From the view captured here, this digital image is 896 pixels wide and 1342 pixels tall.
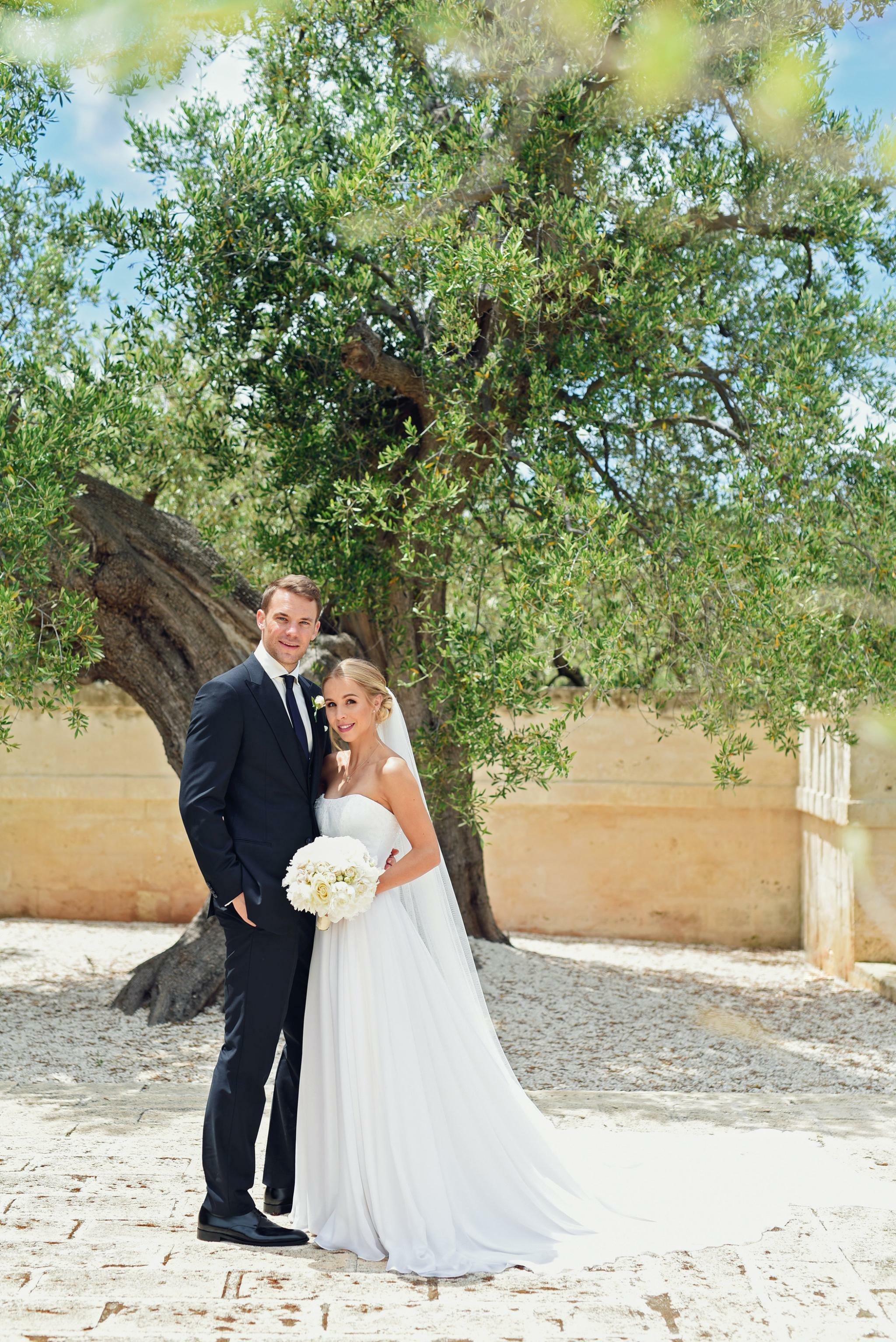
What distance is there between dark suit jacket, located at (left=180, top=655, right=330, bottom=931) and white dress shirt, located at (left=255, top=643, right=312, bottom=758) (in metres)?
0.02

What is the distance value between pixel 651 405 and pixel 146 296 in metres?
3.02

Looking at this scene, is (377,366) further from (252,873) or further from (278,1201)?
(278,1201)

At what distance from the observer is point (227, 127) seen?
6.94 metres

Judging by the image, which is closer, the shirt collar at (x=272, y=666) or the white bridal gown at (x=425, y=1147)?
the white bridal gown at (x=425, y=1147)

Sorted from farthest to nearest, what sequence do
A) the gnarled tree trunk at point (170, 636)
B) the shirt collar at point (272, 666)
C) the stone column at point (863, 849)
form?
the stone column at point (863, 849)
the gnarled tree trunk at point (170, 636)
the shirt collar at point (272, 666)

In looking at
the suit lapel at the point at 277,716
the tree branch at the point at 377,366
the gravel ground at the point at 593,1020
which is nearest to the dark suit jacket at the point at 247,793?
the suit lapel at the point at 277,716

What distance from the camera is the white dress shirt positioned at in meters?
4.24

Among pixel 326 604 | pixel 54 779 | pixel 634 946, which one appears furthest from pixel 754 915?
pixel 54 779

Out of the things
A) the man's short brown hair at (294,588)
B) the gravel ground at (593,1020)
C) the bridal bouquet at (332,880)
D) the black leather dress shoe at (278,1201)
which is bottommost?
the gravel ground at (593,1020)

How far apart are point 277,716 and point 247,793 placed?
288 mm

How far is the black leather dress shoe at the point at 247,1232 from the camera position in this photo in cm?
393

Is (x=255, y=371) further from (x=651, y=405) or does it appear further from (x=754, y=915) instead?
(x=754, y=915)

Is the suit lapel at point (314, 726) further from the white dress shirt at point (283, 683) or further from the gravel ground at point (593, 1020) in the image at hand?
the gravel ground at point (593, 1020)

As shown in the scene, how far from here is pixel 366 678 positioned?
421 cm
